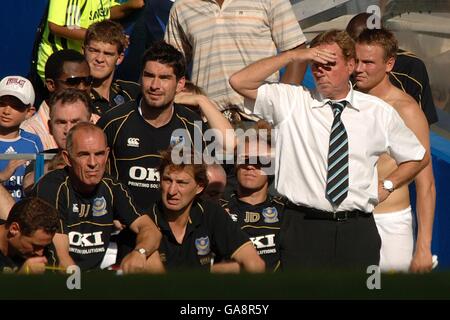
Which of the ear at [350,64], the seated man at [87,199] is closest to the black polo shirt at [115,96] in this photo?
the seated man at [87,199]

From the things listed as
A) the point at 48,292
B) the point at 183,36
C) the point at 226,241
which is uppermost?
the point at 183,36

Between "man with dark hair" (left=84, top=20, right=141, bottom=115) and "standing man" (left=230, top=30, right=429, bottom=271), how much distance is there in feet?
6.08

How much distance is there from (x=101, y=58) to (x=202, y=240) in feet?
6.77

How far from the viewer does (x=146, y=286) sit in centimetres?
469

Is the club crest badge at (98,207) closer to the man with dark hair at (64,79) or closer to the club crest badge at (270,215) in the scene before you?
the club crest badge at (270,215)

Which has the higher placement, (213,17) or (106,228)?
(213,17)

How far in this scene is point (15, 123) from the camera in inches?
332

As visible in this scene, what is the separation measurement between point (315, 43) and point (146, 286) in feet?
9.52

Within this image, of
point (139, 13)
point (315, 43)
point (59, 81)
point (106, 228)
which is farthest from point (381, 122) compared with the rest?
point (139, 13)

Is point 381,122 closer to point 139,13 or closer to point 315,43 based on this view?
point 315,43

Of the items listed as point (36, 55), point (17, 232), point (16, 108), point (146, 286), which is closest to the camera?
point (146, 286)

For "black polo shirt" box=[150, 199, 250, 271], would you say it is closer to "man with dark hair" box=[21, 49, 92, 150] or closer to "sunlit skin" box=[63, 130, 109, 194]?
"sunlit skin" box=[63, 130, 109, 194]

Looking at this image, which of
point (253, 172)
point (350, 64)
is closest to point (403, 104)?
point (350, 64)

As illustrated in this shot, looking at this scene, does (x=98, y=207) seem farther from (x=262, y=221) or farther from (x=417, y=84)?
(x=417, y=84)
